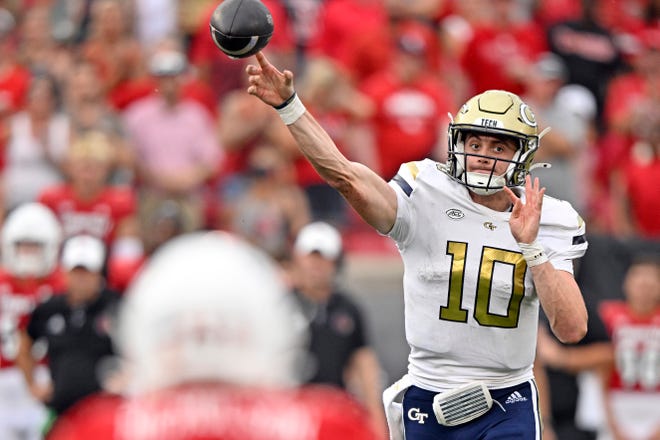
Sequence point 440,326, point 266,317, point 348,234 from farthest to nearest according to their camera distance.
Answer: point 348,234 → point 440,326 → point 266,317

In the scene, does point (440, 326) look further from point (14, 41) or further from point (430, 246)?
point (14, 41)

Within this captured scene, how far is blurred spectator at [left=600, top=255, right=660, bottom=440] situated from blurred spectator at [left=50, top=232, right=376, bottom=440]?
710cm

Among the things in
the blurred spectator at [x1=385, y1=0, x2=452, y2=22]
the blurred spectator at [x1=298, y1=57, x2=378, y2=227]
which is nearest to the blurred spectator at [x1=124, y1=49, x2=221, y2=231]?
the blurred spectator at [x1=298, y1=57, x2=378, y2=227]

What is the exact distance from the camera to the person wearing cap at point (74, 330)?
848cm

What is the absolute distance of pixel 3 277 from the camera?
9406mm

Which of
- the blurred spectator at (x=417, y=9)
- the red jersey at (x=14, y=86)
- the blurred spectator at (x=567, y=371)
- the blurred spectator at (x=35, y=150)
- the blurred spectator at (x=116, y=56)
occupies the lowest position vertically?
the blurred spectator at (x=567, y=371)

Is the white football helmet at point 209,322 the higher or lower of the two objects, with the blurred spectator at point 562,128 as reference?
lower

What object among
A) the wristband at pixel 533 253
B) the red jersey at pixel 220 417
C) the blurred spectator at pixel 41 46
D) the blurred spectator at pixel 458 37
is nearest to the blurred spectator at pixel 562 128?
the blurred spectator at pixel 458 37

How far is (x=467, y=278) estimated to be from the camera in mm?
5039

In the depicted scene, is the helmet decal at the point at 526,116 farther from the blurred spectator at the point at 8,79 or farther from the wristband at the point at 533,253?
the blurred spectator at the point at 8,79

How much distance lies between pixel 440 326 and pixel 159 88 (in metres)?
5.40

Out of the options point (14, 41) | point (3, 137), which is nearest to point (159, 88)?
point (3, 137)

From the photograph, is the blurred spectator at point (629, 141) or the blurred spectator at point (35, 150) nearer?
the blurred spectator at point (35, 150)

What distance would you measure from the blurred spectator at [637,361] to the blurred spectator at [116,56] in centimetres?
392
